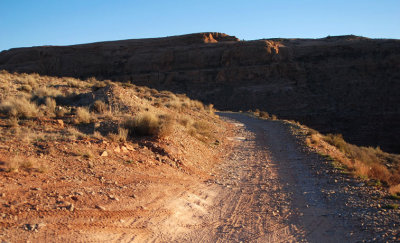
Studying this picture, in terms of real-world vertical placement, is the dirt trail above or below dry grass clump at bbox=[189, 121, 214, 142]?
below

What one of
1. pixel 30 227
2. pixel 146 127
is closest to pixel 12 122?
pixel 146 127

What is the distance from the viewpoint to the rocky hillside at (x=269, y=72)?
35156 mm

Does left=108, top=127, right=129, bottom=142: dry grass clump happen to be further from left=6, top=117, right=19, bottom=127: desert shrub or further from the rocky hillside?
the rocky hillside

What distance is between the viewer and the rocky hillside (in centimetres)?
3516

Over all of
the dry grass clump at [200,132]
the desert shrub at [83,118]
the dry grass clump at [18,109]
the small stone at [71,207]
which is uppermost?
the dry grass clump at [18,109]

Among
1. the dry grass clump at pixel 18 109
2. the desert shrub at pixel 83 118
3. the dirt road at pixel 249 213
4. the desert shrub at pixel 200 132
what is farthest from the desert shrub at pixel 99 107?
the dirt road at pixel 249 213

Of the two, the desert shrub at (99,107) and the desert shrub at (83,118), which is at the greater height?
the desert shrub at (99,107)

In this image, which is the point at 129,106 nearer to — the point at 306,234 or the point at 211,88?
the point at 306,234

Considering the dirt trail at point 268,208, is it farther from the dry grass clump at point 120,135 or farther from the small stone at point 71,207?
the dry grass clump at point 120,135

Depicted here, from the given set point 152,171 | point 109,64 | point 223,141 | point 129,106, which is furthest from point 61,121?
point 109,64

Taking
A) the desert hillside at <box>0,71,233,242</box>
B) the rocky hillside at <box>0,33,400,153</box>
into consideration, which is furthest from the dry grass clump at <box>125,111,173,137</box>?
the rocky hillside at <box>0,33,400,153</box>

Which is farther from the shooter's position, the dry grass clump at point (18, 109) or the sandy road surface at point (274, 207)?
the dry grass clump at point (18, 109)

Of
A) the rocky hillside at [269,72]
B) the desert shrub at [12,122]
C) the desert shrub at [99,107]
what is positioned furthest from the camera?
the rocky hillside at [269,72]

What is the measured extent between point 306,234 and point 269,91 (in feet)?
138
